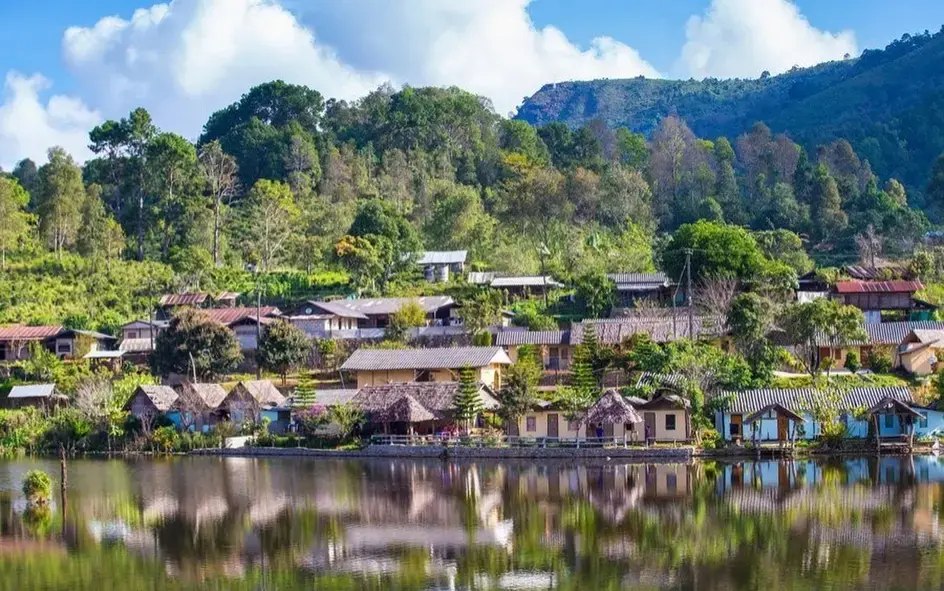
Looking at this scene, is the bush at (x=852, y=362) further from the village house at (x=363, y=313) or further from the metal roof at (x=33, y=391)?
the metal roof at (x=33, y=391)

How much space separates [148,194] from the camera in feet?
244

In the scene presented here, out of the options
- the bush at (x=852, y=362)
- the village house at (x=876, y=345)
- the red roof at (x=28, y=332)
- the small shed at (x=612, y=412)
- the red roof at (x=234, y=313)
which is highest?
the red roof at (x=234, y=313)

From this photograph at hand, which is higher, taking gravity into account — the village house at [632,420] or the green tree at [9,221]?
the green tree at [9,221]

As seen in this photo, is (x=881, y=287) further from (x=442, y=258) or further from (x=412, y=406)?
(x=412, y=406)

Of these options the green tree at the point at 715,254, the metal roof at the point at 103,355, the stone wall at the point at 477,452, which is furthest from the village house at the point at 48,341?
the green tree at the point at 715,254

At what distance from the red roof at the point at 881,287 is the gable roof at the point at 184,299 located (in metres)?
29.3

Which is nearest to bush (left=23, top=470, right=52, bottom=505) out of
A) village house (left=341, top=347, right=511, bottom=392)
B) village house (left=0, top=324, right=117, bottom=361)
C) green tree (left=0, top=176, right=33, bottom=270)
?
village house (left=341, top=347, right=511, bottom=392)

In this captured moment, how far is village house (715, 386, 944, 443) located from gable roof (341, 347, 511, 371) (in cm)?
1123

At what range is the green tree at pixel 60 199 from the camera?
224 feet

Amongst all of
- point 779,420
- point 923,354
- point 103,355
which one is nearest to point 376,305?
point 103,355

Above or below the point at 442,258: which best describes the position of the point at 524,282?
below

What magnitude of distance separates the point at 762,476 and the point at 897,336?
16.4 metres

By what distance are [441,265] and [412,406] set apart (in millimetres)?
23417

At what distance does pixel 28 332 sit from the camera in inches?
2212
